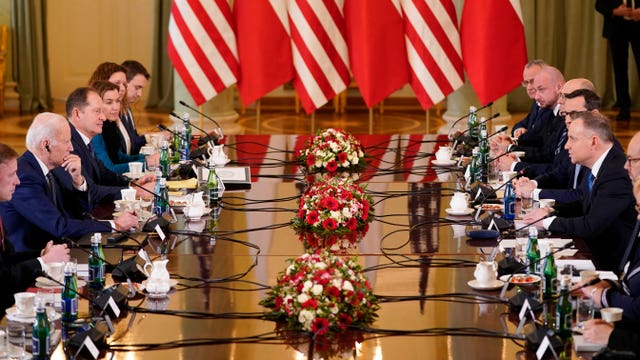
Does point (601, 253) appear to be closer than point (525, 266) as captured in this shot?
No

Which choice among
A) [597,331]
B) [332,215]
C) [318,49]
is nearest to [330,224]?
[332,215]

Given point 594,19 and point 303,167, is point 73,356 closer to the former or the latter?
point 303,167

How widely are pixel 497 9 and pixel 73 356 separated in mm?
6530

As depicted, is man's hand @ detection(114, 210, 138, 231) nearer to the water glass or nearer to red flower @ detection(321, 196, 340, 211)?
red flower @ detection(321, 196, 340, 211)

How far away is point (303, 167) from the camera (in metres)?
6.24

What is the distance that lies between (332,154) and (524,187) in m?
1.19

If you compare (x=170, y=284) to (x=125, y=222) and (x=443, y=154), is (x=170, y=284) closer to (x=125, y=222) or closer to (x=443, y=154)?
(x=125, y=222)

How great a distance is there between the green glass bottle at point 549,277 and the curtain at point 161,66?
915 centimetres

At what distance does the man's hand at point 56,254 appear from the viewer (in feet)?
13.6

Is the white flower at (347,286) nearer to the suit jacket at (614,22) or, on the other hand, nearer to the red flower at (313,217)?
the red flower at (313,217)

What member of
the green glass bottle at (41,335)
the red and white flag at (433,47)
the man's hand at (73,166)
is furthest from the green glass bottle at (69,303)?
the red and white flag at (433,47)

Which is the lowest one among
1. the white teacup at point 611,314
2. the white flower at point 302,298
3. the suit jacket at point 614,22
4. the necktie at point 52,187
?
the white teacup at point 611,314

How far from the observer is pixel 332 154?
19.7 ft

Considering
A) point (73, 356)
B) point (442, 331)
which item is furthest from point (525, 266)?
point (73, 356)
